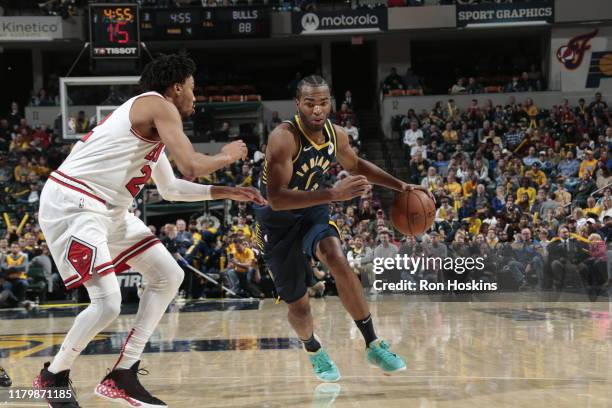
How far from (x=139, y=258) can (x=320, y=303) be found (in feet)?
23.2

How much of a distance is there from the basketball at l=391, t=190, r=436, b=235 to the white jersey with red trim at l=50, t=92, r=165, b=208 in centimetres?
190

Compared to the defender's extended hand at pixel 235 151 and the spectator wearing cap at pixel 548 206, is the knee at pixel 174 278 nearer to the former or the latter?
the defender's extended hand at pixel 235 151

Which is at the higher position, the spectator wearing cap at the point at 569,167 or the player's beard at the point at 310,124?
the player's beard at the point at 310,124

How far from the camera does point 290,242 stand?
17.8 feet

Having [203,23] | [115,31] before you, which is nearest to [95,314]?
[115,31]

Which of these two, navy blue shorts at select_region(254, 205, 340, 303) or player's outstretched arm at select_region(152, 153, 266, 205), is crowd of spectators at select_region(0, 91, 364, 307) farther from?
player's outstretched arm at select_region(152, 153, 266, 205)

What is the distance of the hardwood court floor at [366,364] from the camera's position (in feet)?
15.5

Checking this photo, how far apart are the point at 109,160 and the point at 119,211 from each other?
30 cm

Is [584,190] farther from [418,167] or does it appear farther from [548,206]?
[418,167]

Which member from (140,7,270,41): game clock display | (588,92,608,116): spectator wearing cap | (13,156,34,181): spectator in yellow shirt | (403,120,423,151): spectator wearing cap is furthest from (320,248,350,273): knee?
(140,7,270,41): game clock display

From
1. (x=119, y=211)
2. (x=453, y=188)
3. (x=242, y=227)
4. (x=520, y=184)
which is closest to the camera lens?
(x=119, y=211)

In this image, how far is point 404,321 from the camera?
893 centimetres

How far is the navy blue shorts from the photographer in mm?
5414

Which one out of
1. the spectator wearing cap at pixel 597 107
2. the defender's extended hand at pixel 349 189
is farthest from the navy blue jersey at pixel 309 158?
the spectator wearing cap at pixel 597 107
